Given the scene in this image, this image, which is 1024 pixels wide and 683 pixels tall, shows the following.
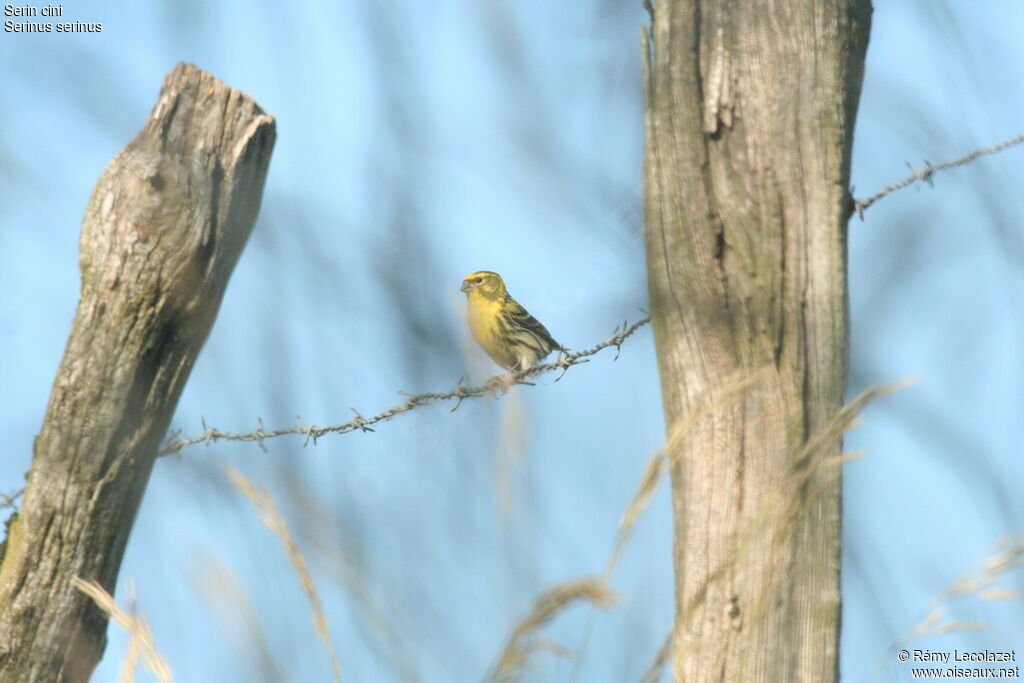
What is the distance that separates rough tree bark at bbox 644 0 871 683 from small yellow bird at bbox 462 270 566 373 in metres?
5.07

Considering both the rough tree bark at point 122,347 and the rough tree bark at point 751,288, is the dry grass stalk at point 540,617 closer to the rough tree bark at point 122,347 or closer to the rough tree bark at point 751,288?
the rough tree bark at point 751,288

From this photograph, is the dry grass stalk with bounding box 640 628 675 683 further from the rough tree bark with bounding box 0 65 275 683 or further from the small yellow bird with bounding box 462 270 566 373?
the small yellow bird with bounding box 462 270 566 373

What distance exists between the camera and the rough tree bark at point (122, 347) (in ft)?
7.96

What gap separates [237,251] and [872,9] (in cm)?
152

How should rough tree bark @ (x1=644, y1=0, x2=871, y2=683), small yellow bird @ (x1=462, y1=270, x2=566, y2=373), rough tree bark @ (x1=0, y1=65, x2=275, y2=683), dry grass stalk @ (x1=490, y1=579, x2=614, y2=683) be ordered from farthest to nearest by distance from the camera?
small yellow bird @ (x1=462, y1=270, x2=566, y2=373) → rough tree bark @ (x1=0, y1=65, x2=275, y2=683) → rough tree bark @ (x1=644, y1=0, x2=871, y2=683) → dry grass stalk @ (x1=490, y1=579, x2=614, y2=683)

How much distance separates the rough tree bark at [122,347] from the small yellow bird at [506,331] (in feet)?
14.8

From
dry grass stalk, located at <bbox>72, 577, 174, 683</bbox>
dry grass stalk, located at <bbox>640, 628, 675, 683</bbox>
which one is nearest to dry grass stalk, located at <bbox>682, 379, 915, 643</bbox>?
dry grass stalk, located at <bbox>640, 628, 675, 683</bbox>

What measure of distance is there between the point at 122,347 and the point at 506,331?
15.7 feet

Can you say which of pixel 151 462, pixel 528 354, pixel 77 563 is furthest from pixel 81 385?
pixel 528 354

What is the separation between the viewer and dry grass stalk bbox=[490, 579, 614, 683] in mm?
1285

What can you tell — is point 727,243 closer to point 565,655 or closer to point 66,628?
point 565,655

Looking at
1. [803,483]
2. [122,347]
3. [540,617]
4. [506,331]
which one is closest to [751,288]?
[803,483]

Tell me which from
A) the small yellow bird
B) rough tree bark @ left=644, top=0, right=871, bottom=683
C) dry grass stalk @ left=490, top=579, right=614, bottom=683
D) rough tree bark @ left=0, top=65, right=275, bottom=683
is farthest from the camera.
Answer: the small yellow bird

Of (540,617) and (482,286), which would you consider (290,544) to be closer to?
(540,617)
